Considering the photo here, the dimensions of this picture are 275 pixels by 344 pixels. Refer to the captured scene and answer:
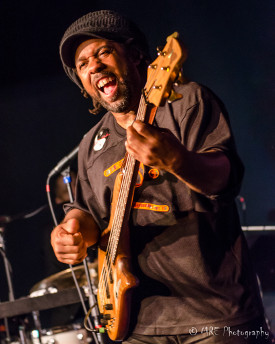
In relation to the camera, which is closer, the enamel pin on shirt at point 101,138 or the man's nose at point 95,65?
→ the man's nose at point 95,65

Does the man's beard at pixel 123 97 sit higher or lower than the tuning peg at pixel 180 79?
higher

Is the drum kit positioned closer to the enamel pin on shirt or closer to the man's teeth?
the enamel pin on shirt

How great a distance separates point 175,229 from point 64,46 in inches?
45.7

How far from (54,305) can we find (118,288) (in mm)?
1687

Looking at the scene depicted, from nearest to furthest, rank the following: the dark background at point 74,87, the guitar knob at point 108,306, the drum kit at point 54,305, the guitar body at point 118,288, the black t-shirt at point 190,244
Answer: the black t-shirt at point 190,244 → the guitar body at point 118,288 → the guitar knob at point 108,306 → the drum kit at point 54,305 → the dark background at point 74,87

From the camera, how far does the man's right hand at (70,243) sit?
2027mm

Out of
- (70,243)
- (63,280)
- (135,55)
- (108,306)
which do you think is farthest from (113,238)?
(63,280)

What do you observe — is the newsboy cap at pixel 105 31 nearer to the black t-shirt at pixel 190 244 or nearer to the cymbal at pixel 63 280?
the black t-shirt at pixel 190 244

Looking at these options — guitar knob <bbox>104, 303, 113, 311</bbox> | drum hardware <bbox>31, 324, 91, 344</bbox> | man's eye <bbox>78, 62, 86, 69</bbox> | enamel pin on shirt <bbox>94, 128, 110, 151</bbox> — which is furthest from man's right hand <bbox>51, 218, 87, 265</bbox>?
drum hardware <bbox>31, 324, 91, 344</bbox>

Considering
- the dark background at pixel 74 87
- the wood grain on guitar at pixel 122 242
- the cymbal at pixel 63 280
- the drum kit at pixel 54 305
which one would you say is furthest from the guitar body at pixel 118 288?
the dark background at pixel 74 87

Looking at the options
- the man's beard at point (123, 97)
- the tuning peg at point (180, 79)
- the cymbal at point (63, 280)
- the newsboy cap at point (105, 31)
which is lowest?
the cymbal at point (63, 280)

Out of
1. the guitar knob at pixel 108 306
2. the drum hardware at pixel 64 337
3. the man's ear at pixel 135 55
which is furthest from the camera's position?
the drum hardware at pixel 64 337

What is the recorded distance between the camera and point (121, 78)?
2.04m

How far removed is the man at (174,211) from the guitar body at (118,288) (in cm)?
6
